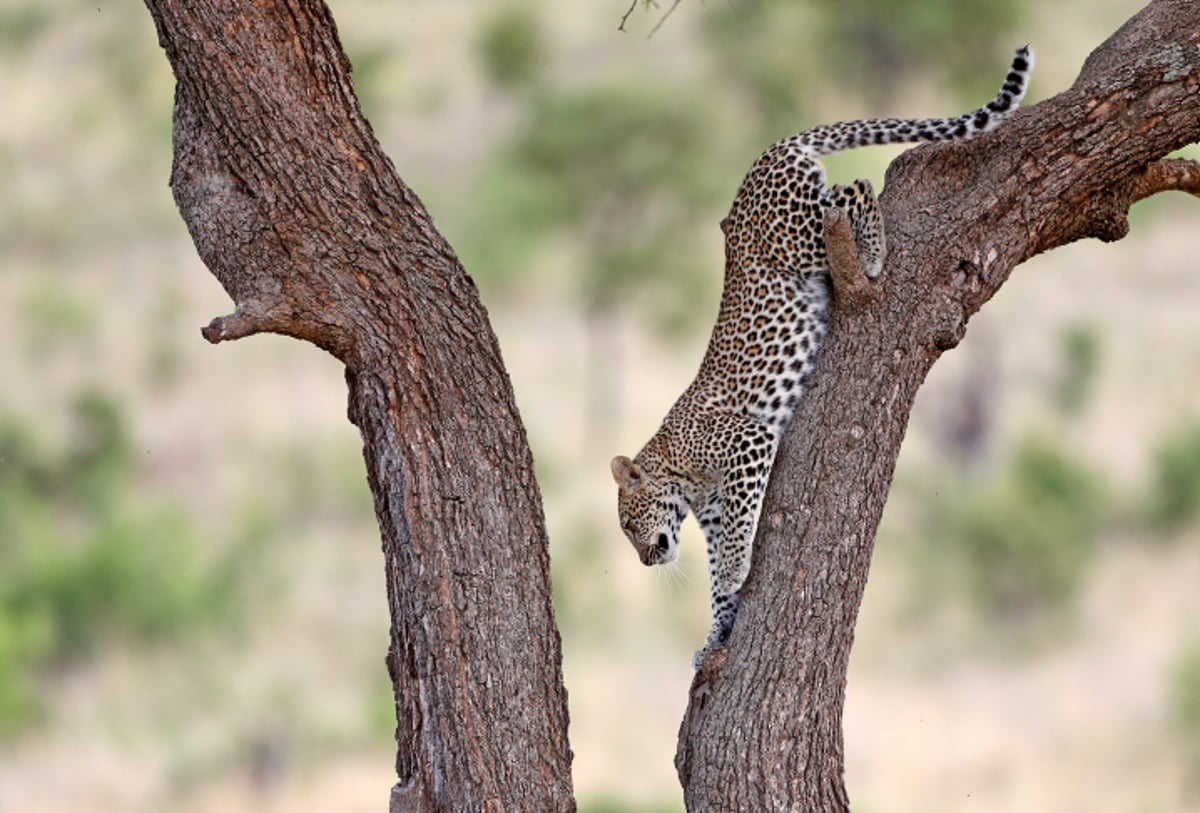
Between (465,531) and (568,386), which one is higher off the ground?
(568,386)

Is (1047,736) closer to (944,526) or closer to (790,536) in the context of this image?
(944,526)

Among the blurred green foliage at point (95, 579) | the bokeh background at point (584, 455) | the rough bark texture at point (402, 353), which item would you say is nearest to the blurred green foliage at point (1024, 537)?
the bokeh background at point (584, 455)

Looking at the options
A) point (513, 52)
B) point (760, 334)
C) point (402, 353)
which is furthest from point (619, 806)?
point (513, 52)

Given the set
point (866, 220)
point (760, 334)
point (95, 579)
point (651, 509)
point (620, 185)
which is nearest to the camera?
point (866, 220)

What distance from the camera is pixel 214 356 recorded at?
26.2m

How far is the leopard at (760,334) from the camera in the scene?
5676 millimetres

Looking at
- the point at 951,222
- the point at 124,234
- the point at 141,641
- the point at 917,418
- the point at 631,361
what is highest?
the point at 124,234

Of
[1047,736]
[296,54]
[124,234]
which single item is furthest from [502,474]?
[124,234]

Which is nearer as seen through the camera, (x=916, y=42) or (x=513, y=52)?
(x=916, y=42)

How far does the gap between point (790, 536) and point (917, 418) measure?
20.3m

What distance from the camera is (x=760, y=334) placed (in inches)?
228

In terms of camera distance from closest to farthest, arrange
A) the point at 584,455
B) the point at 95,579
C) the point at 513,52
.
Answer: the point at 95,579 < the point at 584,455 < the point at 513,52

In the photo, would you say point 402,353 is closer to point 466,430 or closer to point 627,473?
point 466,430

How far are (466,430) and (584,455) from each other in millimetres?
18835
